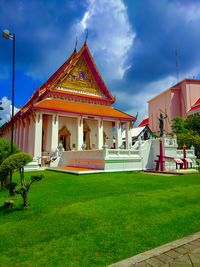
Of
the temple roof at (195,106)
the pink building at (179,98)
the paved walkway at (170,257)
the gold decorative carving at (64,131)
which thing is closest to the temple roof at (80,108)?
the gold decorative carving at (64,131)

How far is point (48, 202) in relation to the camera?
14.2 ft

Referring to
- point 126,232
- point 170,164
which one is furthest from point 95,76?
point 126,232

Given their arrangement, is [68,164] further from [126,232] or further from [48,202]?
[126,232]

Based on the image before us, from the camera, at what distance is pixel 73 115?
19172 mm

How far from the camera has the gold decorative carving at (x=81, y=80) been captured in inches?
842

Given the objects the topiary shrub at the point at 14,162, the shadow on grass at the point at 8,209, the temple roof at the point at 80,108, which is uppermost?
the temple roof at the point at 80,108

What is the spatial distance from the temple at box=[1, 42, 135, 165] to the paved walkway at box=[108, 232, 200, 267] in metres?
15.6

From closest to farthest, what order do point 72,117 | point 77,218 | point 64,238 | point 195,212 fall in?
point 64,238 → point 77,218 → point 195,212 → point 72,117

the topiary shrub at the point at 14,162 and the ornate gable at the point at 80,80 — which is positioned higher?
the ornate gable at the point at 80,80

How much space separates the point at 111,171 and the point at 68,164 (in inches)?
227

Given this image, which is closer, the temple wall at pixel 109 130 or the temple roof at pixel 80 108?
the temple roof at pixel 80 108

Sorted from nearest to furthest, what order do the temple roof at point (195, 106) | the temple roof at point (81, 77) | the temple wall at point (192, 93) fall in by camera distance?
the temple roof at point (81, 77), the temple roof at point (195, 106), the temple wall at point (192, 93)

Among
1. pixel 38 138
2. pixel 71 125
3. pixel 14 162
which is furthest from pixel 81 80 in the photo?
pixel 14 162

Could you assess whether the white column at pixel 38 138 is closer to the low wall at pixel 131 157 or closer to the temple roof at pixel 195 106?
the low wall at pixel 131 157
